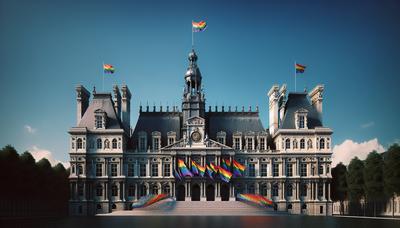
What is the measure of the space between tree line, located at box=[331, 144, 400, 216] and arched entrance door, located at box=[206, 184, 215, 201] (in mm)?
23583

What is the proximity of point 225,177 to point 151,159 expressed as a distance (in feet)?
46.3

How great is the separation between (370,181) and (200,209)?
27.3 metres

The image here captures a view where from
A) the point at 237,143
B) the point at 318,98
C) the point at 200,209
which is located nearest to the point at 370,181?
the point at 318,98

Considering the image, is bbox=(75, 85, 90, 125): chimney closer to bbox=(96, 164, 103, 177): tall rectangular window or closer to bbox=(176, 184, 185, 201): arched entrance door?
bbox=(96, 164, 103, 177): tall rectangular window

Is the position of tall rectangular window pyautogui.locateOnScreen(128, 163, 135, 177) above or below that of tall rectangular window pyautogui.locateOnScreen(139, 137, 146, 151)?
below

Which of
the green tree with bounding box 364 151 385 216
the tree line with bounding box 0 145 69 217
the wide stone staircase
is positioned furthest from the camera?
the green tree with bounding box 364 151 385 216

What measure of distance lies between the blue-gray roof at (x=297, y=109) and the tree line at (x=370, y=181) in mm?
10609

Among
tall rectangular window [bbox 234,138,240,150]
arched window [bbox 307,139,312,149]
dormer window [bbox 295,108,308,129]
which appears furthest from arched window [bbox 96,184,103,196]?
arched window [bbox 307,139,312,149]

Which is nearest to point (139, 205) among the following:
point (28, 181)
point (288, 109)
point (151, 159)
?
A: point (151, 159)

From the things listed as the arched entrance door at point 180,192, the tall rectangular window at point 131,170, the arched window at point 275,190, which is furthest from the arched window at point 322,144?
the tall rectangular window at point 131,170

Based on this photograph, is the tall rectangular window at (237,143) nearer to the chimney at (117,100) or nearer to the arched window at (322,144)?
the arched window at (322,144)

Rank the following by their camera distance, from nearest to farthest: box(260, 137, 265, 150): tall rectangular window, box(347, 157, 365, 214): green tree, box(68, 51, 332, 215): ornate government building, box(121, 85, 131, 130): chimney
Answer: box(347, 157, 365, 214): green tree, box(68, 51, 332, 215): ornate government building, box(260, 137, 265, 150): tall rectangular window, box(121, 85, 131, 130): chimney

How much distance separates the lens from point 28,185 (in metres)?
80.2

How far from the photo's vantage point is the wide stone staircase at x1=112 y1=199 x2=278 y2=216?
76.2 m
